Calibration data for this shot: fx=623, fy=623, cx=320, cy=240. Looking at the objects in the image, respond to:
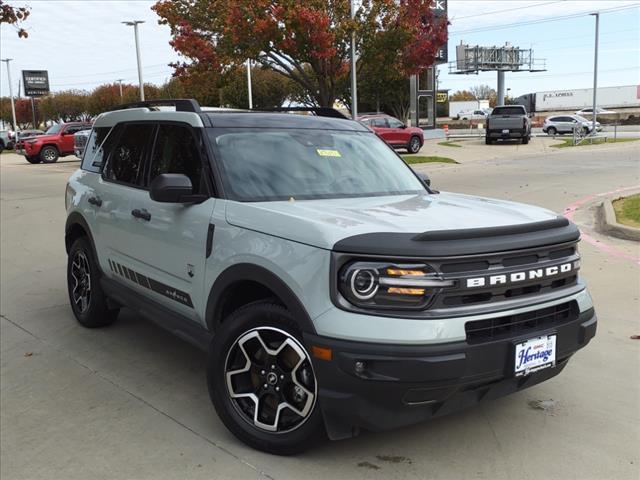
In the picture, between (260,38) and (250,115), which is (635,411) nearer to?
(250,115)

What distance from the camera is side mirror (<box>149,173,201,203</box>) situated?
3634mm

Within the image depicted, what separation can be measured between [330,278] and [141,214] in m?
1.98

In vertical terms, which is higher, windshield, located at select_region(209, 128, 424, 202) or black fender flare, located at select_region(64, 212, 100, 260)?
windshield, located at select_region(209, 128, 424, 202)

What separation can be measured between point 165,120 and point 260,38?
15893 mm

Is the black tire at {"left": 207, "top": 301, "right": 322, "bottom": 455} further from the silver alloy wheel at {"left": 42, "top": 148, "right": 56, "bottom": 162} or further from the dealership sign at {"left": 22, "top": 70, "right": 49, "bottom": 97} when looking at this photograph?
the dealership sign at {"left": 22, "top": 70, "right": 49, "bottom": 97}

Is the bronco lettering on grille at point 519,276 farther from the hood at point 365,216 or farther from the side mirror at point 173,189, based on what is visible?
the side mirror at point 173,189

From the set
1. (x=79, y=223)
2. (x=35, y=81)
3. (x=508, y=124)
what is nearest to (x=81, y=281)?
(x=79, y=223)

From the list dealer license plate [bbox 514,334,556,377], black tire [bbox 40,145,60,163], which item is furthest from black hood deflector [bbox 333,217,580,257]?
black tire [bbox 40,145,60,163]

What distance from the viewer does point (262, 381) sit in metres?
3.32

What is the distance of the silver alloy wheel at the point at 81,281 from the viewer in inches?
212

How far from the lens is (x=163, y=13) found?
76.8ft

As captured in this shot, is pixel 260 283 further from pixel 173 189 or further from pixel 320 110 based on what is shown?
pixel 320 110

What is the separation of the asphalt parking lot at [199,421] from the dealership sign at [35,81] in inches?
3121

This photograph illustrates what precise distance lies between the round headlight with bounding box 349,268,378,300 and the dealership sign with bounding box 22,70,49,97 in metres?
83.1
